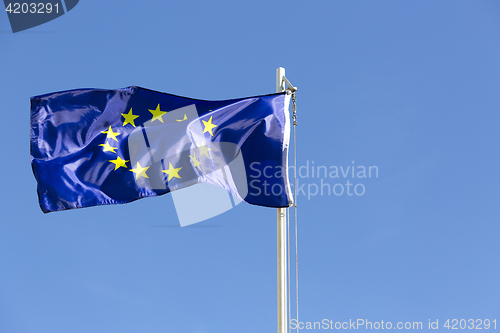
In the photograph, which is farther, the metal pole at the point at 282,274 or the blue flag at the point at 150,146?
the blue flag at the point at 150,146

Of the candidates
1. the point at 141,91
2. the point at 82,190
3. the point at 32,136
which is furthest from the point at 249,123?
the point at 32,136

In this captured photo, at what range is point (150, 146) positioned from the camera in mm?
14789

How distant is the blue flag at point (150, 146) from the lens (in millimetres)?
13320

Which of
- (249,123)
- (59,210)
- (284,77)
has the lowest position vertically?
(59,210)

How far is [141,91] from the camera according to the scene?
15.2m

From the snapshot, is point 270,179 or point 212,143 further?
point 212,143

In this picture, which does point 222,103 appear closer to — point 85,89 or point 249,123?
point 249,123

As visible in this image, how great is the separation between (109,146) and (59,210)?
2.22 meters

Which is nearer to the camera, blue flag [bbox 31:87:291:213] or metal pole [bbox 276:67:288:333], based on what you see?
metal pole [bbox 276:67:288:333]

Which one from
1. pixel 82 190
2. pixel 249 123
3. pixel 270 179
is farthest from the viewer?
pixel 82 190

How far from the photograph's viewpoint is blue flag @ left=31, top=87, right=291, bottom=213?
13.3 meters

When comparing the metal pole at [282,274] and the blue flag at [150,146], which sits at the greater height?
the blue flag at [150,146]

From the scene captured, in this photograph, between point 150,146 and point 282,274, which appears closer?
point 282,274

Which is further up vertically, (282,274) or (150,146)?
(150,146)
